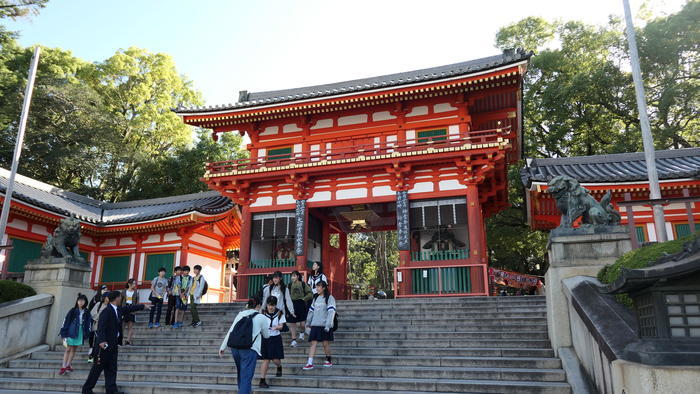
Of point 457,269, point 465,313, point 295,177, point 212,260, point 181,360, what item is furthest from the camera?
point 212,260

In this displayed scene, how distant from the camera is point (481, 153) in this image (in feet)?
46.9

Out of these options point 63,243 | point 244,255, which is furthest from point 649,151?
point 63,243

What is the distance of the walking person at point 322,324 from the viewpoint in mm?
7523

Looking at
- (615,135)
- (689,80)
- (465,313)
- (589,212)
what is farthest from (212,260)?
(689,80)

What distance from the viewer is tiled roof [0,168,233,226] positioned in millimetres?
18047

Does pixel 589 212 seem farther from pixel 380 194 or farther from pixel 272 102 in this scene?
pixel 272 102

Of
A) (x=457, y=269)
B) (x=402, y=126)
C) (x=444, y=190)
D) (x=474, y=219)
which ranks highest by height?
(x=402, y=126)

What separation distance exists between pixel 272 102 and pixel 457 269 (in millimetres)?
8760

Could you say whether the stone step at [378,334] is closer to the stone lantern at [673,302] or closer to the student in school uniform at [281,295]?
the student in school uniform at [281,295]

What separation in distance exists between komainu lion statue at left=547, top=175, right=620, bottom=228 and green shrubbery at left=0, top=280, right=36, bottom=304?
1115 cm

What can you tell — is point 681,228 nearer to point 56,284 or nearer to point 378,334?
point 378,334

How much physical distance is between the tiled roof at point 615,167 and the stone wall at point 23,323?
1370 centimetres

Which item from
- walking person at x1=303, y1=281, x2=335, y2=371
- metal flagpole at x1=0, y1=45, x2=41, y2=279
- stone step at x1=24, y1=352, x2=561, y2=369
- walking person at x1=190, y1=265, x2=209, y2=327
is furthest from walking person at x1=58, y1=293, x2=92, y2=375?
metal flagpole at x1=0, y1=45, x2=41, y2=279

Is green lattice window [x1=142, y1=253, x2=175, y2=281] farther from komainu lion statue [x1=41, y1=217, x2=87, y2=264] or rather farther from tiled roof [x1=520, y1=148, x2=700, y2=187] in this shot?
tiled roof [x1=520, y1=148, x2=700, y2=187]
